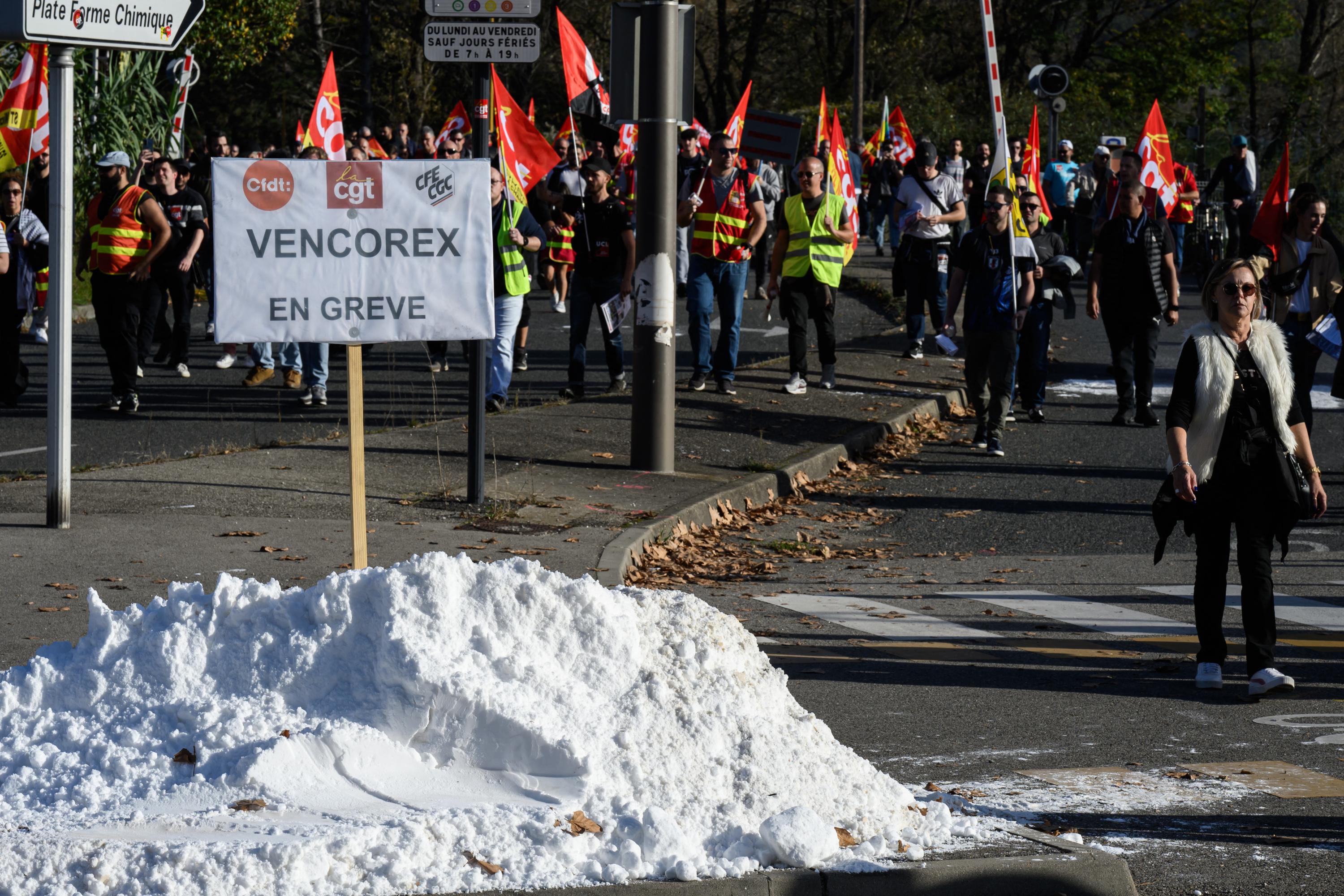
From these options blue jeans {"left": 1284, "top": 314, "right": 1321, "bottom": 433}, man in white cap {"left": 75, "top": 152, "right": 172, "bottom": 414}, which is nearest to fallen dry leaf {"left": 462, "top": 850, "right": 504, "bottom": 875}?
blue jeans {"left": 1284, "top": 314, "right": 1321, "bottom": 433}

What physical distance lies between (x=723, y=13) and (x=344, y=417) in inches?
1633

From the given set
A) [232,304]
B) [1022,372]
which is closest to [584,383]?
[1022,372]

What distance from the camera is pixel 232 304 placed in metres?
7.91

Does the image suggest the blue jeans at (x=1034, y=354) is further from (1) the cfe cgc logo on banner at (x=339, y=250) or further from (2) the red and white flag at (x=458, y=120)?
(2) the red and white flag at (x=458, y=120)

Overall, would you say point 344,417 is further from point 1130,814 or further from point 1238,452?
point 1130,814

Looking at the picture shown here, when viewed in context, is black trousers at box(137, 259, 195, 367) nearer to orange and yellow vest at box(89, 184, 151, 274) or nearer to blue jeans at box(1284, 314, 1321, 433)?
Answer: orange and yellow vest at box(89, 184, 151, 274)

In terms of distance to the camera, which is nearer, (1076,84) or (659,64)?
(659,64)

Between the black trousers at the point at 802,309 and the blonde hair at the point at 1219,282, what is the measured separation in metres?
7.38

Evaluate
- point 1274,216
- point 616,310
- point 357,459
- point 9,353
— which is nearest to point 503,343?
point 616,310

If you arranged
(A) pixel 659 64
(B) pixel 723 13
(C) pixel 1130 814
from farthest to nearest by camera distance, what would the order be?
(B) pixel 723 13
(A) pixel 659 64
(C) pixel 1130 814

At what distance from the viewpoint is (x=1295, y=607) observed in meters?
8.80

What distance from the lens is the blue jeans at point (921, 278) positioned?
17203 mm

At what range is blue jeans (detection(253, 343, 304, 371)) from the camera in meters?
15.2

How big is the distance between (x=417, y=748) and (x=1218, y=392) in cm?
383
